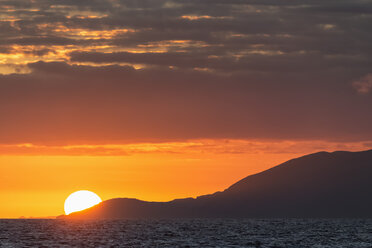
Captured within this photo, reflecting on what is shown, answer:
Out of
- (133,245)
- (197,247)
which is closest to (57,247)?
(133,245)

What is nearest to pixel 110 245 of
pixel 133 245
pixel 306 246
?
pixel 133 245

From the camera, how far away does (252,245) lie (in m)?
128

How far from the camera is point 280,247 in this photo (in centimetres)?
12431

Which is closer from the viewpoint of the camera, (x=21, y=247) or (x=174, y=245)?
(x=21, y=247)

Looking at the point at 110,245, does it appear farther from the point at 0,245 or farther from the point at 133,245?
the point at 0,245

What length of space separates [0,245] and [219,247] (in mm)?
37141

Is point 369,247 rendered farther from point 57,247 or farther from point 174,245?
point 57,247

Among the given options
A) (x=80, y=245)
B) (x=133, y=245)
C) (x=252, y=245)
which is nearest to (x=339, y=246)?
(x=252, y=245)

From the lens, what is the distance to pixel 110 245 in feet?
410

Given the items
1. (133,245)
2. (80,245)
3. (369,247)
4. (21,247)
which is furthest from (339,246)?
(21,247)

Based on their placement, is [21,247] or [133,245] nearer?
[21,247]

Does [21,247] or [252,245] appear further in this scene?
[252,245]

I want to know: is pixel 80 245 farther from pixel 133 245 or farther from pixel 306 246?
pixel 306 246

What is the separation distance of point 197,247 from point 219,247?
145 inches
